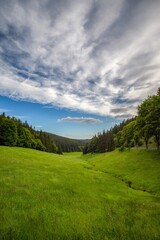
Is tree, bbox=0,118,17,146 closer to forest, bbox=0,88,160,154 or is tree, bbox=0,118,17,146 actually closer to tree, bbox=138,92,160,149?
forest, bbox=0,88,160,154

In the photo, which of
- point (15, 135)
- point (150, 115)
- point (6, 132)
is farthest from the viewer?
point (15, 135)

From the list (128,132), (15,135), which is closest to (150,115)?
(128,132)

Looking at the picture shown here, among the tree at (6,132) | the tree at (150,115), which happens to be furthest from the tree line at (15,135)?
the tree at (150,115)

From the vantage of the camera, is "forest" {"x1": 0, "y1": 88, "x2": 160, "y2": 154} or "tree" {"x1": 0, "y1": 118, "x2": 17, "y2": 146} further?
"tree" {"x1": 0, "y1": 118, "x2": 17, "y2": 146}

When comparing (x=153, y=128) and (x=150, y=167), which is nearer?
(x=150, y=167)

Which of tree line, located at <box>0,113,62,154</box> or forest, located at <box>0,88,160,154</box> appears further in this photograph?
tree line, located at <box>0,113,62,154</box>

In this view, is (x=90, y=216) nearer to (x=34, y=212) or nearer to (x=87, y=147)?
(x=34, y=212)

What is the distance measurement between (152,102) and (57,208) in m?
42.9

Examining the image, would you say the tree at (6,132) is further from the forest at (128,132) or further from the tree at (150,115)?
the tree at (150,115)

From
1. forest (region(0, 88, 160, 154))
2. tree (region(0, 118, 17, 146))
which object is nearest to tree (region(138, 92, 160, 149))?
forest (region(0, 88, 160, 154))

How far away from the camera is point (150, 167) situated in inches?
1567

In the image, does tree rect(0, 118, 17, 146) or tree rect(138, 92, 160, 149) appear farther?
tree rect(0, 118, 17, 146)

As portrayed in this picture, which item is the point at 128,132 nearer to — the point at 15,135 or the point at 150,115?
the point at 150,115

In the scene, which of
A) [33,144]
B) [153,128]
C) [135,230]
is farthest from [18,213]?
[33,144]
